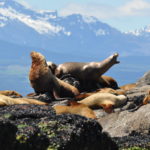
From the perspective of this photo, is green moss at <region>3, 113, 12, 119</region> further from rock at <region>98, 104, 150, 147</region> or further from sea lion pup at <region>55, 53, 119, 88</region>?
sea lion pup at <region>55, 53, 119, 88</region>

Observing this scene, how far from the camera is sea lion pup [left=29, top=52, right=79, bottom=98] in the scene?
18969 millimetres

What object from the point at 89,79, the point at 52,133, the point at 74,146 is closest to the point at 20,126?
the point at 52,133

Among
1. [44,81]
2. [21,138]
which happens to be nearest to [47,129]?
[21,138]

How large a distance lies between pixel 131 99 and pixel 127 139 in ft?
28.5

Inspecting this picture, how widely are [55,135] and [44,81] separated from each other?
44.2ft

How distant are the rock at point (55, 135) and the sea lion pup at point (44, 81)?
12.5m

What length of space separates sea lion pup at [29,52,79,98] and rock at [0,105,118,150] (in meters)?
12.5

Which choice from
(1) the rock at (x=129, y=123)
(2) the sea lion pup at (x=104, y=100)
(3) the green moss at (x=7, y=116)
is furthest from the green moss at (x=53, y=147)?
(2) the sea lion pup at (x=104, y=100)

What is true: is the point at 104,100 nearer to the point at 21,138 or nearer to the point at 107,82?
the point at 107,82

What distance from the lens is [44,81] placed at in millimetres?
19062

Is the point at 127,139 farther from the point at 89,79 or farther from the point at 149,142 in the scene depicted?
the point at 89,79

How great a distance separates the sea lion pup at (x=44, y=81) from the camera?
1897 centimetres

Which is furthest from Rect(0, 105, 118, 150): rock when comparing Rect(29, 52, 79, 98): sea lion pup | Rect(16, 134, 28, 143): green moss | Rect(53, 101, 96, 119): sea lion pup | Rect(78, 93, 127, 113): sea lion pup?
Rect(29, 52, 79, 98): sea lion pup

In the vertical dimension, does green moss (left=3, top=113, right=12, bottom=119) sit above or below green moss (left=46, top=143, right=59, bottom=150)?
above
